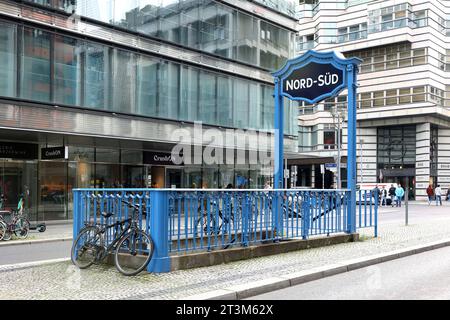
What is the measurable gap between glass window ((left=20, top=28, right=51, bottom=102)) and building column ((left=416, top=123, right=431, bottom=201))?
37.6 m

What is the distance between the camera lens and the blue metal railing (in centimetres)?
812

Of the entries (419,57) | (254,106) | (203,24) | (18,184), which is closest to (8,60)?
(18,184)

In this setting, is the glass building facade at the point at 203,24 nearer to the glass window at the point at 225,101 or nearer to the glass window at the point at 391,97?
the glass window at the point at 225,101

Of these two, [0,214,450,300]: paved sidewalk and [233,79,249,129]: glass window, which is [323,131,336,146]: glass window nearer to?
[233,79,249,129]: glass window

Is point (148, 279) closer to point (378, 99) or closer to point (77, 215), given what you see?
point (77, 215)

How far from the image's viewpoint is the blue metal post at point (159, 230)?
7.98m

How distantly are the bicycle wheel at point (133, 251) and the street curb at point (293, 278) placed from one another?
1.77 metres

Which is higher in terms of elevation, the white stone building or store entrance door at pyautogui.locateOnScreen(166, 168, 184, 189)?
the white stone building

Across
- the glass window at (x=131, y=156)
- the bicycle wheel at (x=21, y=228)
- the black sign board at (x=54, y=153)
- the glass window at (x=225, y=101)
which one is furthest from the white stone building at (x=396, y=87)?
the bicycle wheel at (x=21, y=228)

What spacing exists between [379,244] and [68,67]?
1499cm

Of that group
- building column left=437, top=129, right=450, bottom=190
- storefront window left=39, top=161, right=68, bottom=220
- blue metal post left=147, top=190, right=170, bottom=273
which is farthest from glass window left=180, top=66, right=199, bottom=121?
building column left=437, top=129, right=450, bottom=190

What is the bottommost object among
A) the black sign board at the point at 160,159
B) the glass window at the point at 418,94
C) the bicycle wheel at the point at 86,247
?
the bicycle wheel at the point at 86,247

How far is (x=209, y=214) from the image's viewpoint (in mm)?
9023
